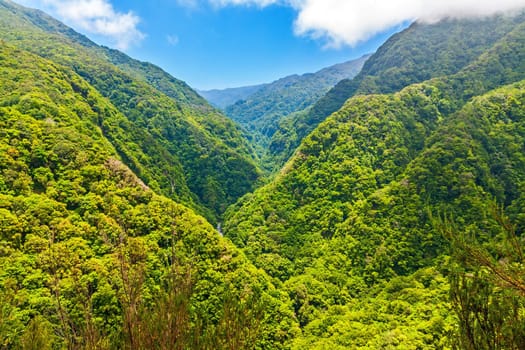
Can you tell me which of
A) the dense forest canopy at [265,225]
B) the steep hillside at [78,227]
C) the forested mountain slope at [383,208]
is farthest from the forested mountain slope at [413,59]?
the steep hillside at [78,227]

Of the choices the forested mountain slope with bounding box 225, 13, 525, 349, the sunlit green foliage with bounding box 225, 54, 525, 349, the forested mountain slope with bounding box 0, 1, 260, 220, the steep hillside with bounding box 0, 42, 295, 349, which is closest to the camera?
the steep hillside with bounding box 0, 42, 295, 349

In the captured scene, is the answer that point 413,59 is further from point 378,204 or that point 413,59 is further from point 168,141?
point 168,141

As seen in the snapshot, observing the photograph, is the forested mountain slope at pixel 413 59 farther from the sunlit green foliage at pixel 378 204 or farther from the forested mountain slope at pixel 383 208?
the sunlit green foliage at pixel 378 204

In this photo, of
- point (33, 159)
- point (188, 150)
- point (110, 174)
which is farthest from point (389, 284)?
point (188, 150)

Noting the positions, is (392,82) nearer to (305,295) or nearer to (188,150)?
(188,150)

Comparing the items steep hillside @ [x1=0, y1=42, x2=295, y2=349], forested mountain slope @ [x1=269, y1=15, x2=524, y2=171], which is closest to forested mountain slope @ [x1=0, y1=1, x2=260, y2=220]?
steep hillside @ [x1=0, y1=42, x2=295, y2=349]

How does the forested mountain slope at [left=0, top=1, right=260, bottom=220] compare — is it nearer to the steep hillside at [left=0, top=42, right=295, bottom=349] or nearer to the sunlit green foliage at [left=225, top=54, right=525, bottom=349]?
the sunlit green foliage at [left=225, top=54, right=525, bottom=349]
